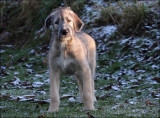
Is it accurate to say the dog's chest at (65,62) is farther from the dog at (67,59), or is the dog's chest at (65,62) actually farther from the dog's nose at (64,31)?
the dog's nose at (64,31)

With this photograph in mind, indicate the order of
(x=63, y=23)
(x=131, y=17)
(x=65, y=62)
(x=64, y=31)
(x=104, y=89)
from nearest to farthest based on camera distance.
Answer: (x=64, y=31) → (x=63, y=23) → (x=65, y=62) → (x=104, y=89) → (x=131, y=17)

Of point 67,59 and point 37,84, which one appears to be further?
point 37,84

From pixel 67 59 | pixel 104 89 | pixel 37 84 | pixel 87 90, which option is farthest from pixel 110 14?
pixel 87 90

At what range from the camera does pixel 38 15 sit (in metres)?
16.5

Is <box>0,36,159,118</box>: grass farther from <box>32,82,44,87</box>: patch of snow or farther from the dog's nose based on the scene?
the dog's nose

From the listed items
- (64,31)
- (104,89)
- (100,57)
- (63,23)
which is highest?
(63,23)

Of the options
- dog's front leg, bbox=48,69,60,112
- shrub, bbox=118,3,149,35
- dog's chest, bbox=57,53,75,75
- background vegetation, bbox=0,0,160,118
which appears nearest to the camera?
dog's front leg, bbox=48,69,60,112

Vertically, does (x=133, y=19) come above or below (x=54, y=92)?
below

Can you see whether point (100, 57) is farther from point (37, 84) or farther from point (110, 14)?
point (37, 84)

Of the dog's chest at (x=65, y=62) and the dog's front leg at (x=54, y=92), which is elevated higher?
the dog's chest at (x=65, y=62)

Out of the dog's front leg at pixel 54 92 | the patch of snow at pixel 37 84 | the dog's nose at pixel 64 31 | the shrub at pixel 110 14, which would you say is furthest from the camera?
the shrub at pixel 110 14

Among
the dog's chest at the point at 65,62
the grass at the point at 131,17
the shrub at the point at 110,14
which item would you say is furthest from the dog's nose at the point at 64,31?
the shrub at the point at 110,14

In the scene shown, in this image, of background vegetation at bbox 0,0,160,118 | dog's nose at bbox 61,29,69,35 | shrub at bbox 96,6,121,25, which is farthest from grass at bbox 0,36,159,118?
shrub at bbox 96,6,121,25

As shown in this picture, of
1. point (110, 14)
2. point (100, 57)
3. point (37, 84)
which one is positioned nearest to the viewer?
point (37, 84)
